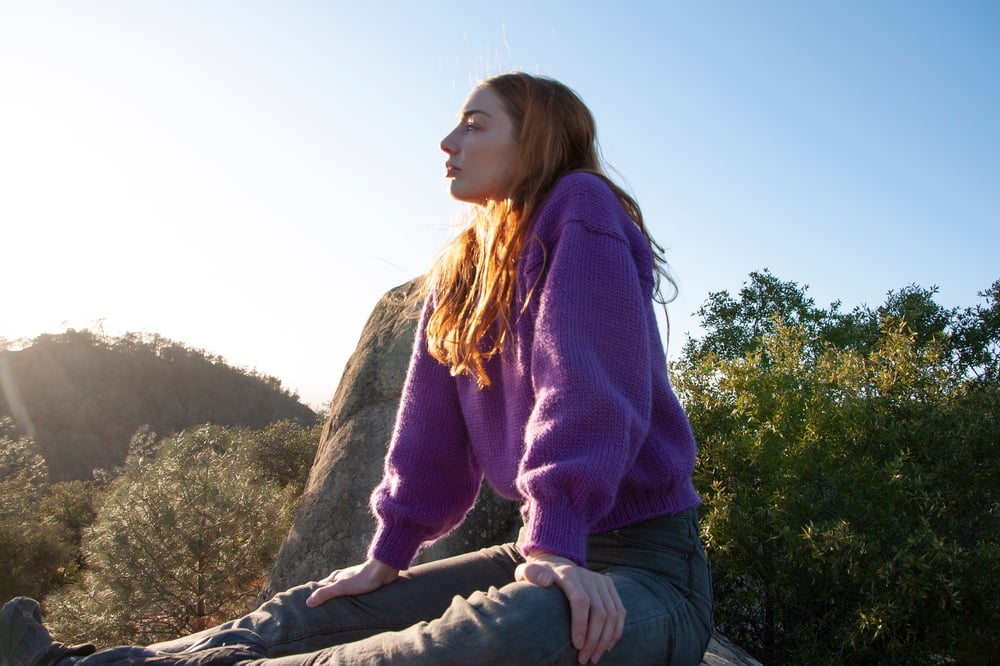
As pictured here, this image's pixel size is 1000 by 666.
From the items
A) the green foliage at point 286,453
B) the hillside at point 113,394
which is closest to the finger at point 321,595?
the green foliage at point 286,453

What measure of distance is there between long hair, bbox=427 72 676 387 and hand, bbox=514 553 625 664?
70 cm

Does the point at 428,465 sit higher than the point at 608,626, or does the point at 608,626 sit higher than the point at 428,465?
the point at 428,465

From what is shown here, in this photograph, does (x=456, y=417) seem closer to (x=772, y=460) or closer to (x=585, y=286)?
(x=585, y=286)

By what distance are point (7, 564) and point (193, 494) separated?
3.88 meters

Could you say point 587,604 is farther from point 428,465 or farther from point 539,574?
point 428,465

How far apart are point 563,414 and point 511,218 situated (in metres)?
0.75

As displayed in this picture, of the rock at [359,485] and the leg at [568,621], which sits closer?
the leg at [568,621]

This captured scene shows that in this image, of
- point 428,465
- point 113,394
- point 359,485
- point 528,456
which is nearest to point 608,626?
point 528,456

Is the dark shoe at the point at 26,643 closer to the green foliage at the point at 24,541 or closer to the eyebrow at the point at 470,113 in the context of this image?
the eyebrow at the point at 470,113

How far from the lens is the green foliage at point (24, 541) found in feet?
26.4

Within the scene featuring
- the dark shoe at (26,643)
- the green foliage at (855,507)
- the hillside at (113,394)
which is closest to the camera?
the dark shoe at (26,643)

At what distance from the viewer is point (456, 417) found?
94.0 inches

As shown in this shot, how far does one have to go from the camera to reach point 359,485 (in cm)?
426

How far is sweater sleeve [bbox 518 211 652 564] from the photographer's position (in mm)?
1671
